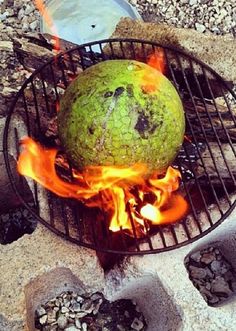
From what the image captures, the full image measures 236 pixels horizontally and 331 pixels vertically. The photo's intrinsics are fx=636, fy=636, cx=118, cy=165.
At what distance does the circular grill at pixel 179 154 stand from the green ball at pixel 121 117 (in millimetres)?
285

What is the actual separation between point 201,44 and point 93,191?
2.76 ft

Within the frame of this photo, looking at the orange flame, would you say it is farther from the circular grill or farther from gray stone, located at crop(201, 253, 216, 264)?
gray stone, located at crop(201, 253, 216, 264)

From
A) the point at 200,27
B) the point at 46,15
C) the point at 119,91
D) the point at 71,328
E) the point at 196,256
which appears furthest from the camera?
the point at 200,27

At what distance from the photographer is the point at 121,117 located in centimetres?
188

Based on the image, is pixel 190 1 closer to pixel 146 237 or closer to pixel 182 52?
pixel 182 52

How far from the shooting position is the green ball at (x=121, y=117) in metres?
1.88

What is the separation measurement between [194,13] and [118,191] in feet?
5.57

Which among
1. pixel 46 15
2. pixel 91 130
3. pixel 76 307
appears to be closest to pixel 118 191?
pixel 91 130

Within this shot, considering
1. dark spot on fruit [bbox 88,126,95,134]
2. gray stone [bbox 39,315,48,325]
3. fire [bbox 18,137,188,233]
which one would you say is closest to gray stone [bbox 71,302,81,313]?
gray stone [bbox 39,315,48,325]

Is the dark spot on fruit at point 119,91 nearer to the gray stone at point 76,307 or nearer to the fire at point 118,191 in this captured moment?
the fire at point 118,191

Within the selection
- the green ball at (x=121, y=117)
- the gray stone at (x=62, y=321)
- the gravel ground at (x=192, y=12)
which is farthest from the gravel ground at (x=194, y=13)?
the gray stone at (x=62, y=321)

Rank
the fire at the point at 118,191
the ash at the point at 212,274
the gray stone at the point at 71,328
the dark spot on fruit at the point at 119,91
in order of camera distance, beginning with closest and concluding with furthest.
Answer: the dark spot on fruit at the point at 119,91, the fire at the point at 118,191, the gray stone at the point at 71,328, the ash at the point at 212,274

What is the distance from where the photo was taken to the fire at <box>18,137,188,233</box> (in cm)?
215

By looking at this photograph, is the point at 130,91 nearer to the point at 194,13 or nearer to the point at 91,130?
the point at 91,130
